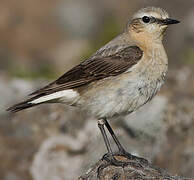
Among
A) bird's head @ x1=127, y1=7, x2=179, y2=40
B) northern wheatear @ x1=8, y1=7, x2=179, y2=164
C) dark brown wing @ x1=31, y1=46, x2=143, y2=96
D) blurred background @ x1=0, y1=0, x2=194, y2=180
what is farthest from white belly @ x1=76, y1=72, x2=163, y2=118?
blurred background @ x1=0, y1=0, x2=194, y2=180

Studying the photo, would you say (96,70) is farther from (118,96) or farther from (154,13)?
(154,13)

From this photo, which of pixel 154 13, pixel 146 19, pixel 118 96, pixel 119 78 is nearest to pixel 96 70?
pixel 119 78

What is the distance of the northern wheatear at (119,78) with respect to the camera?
9.22 metres

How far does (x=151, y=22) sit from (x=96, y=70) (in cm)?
127

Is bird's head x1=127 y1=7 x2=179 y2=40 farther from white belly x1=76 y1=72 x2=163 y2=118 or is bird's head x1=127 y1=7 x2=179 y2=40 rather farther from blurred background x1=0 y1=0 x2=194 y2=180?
blurred background x1=0 y1=0 x2=194 y2=180

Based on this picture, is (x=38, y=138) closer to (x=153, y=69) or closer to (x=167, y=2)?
(x=153, y=69)

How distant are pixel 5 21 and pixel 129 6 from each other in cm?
617

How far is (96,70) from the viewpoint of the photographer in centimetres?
954

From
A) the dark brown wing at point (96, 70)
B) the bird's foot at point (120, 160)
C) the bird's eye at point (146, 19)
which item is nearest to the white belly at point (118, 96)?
the dark brown wing at point (96, 70)

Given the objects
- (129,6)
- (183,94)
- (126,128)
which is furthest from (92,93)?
(129,6)

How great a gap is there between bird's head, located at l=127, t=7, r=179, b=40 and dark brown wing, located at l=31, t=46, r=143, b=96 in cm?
39

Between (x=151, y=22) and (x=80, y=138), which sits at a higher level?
(x=80, y=138)

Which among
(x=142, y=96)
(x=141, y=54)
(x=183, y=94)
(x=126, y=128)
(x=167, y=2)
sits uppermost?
(x=167, y=2)

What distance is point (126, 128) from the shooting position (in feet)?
41.4
